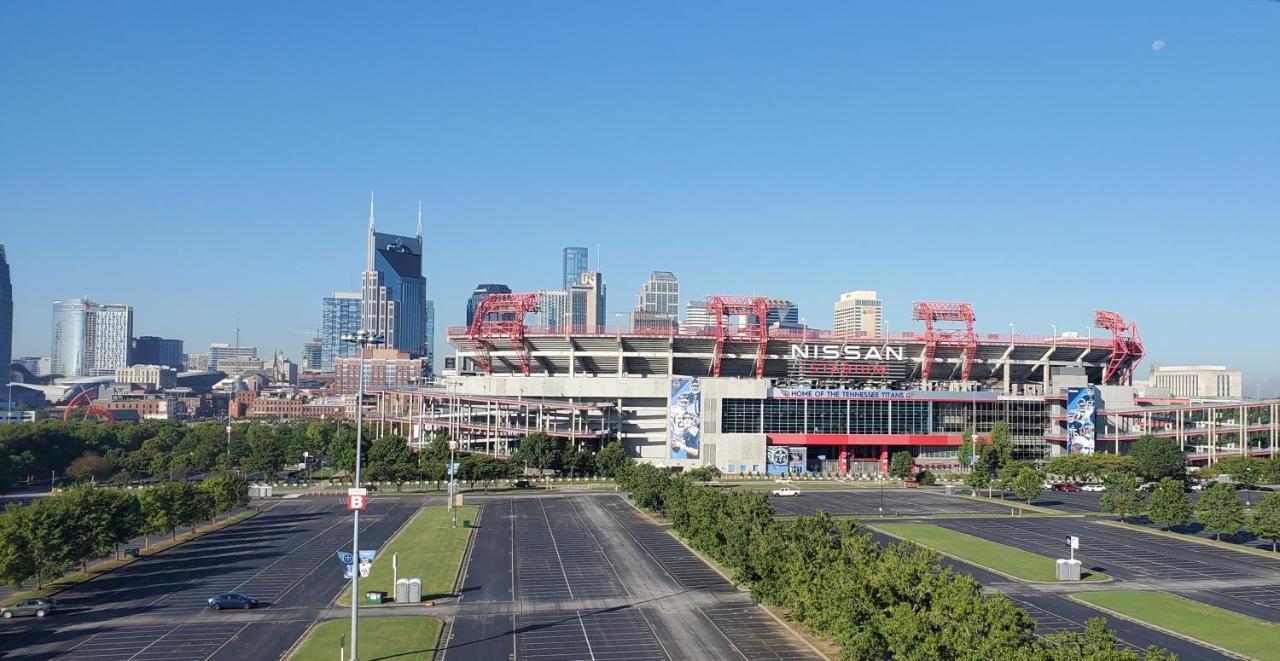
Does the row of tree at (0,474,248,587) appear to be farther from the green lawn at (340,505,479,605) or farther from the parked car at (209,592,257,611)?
the green lawn at (340,505,479,605)

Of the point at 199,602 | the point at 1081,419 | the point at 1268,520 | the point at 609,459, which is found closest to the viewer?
the point at 199,602

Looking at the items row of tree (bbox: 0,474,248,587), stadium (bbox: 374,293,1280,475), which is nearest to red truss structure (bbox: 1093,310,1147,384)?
stadium (bbox: 374,293,1280,475)

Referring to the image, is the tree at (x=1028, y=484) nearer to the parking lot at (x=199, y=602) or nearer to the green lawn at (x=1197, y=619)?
the green lawn at (x=1197, y=619)

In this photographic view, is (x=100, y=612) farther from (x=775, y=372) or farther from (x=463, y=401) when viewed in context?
(x=775, y=372)

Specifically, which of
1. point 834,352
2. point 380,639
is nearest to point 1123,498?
point 834,352

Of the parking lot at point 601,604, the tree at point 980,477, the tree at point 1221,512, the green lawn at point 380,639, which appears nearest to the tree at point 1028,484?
the tree at point 980,477

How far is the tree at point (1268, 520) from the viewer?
9188 cm

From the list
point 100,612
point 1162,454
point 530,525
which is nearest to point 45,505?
point 100,612

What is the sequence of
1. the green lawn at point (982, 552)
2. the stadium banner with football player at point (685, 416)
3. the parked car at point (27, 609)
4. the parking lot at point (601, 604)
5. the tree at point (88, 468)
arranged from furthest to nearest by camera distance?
the stadium banner with football player at point (685, 416) → the tree at point (88, 468) → the green lawn at point (982, 552) → the parked car at point (27, 609) → the parking lot at point (601, 604)

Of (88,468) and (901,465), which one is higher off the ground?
(901,465)

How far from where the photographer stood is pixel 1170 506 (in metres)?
105

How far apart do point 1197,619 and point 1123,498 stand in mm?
50480

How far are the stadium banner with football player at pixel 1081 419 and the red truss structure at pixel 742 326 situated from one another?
53920 millimetres

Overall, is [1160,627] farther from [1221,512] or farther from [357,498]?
[357,498]
